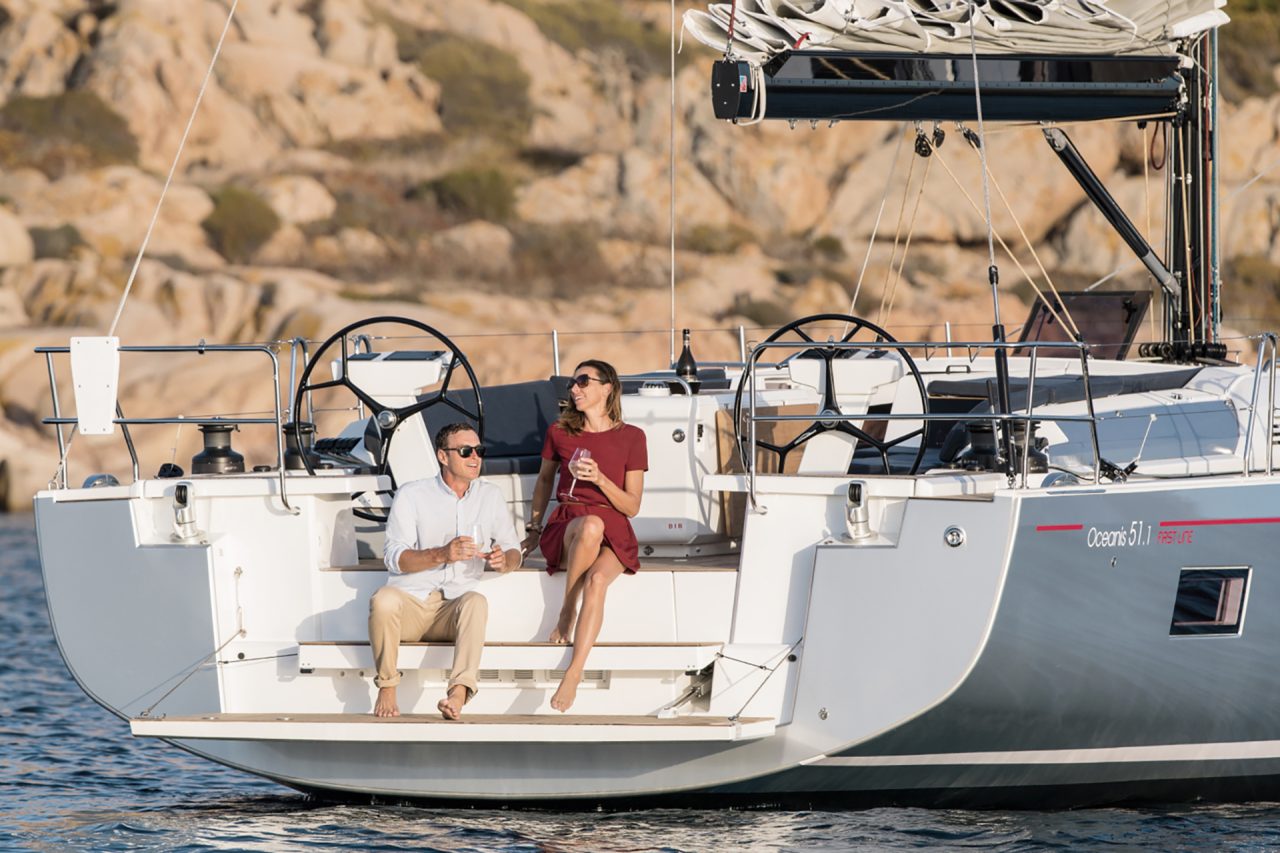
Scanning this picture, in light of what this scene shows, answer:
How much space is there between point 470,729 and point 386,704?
406 mm

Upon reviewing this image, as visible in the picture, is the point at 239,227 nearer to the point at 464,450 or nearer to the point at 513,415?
the point at 513,415

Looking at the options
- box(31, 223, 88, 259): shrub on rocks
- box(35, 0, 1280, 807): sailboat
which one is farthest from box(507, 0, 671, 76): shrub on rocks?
box(35, 0, 1280, 807): sailboat

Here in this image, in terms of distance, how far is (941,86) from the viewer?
9836mm

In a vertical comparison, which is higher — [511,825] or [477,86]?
[477,86]

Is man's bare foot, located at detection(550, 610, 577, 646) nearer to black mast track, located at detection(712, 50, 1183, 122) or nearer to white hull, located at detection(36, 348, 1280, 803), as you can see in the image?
white hull, located at detection(36, 348, 1280, 803)

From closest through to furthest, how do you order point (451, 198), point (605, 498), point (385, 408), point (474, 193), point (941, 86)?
point (605, 498) < point (385, 408) < point (941, 86) < point (474, 193) < point (451, 198)

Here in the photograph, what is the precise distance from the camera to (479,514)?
302 inches

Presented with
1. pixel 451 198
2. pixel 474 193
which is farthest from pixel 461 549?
pixel 451 198

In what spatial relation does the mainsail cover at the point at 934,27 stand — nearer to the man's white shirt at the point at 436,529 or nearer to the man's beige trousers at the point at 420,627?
the man's white shirt at the point at 436,529

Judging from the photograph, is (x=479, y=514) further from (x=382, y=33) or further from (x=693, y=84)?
(x=382, y=33)

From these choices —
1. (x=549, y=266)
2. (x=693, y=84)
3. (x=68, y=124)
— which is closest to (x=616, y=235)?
(x=549, y=266)

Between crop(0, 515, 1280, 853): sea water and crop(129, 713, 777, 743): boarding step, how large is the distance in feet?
1.42

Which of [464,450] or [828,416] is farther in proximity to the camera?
[828,416]

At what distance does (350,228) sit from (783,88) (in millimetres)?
24622
